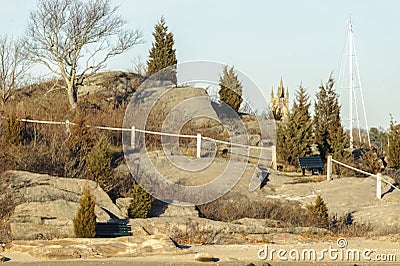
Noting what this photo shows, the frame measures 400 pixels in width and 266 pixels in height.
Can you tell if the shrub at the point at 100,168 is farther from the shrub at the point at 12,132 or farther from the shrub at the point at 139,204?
the shrub at the point at 12,132

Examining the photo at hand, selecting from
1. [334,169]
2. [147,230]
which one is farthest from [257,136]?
[147,230]

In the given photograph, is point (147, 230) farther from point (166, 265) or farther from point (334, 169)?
point (334, 169)

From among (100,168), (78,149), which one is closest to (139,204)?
(100,168)

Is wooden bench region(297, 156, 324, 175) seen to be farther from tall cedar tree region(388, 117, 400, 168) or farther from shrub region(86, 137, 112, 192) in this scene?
shrub region(86, 137, 112, 192)

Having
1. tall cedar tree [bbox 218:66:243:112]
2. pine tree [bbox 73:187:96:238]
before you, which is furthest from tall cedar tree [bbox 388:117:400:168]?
pine tree [bbox 73:187:96:238]

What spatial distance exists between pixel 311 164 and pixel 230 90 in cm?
1035

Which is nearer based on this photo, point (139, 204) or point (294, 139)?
point (139, 204)

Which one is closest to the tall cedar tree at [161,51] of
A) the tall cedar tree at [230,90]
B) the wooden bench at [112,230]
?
the tall cedar tree at [230,90]

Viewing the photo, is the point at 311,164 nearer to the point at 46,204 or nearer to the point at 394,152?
the point at 394,152

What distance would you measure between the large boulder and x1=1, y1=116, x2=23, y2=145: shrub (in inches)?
194

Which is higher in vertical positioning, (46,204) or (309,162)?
(309,162)

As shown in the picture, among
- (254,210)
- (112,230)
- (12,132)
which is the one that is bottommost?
(112,230)

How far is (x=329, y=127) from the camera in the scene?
32.6m

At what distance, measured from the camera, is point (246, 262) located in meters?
11.5
